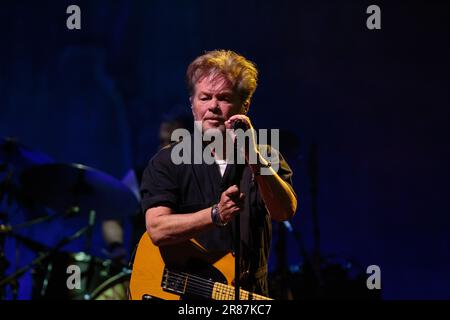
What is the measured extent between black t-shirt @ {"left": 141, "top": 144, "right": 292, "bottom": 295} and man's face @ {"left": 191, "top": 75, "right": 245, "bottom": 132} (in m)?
0.20

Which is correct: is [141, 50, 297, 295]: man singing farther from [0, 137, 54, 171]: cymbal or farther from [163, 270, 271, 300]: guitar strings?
[0, 137, 54, 171]: cymbal

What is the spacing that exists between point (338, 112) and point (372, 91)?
417mm

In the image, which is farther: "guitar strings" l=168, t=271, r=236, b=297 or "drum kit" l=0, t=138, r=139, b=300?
"drum kit" l=0, t=138, r=139, b=300

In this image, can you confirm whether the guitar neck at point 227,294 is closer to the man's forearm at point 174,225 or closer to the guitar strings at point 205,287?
the guitar strings at point 205,287

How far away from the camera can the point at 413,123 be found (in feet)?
19.5

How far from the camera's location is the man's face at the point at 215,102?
7.85 feet

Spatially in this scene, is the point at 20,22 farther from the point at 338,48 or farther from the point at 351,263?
the point at 351,263

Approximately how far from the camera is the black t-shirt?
235 cm

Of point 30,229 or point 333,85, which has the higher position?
point 333,85

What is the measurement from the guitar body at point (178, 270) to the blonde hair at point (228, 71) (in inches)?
27.6

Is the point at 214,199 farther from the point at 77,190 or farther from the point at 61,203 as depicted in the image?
the point at 61,203

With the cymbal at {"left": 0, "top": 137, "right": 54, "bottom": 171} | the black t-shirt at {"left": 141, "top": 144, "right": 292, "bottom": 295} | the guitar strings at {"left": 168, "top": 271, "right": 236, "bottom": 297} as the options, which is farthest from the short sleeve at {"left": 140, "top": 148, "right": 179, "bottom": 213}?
the cymbal at {"left": 0, "top": 137, "right": 54, "bottom": 171}

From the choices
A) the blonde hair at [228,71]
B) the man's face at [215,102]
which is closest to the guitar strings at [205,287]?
the man's face at [215,102]

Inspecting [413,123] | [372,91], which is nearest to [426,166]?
[413,123]
